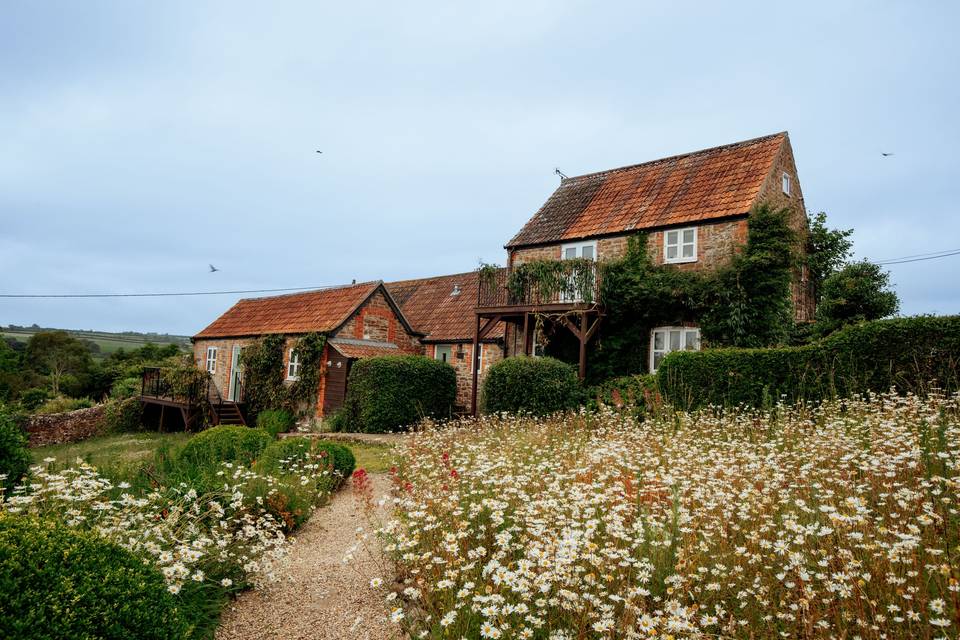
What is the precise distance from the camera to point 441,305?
25.3 meters

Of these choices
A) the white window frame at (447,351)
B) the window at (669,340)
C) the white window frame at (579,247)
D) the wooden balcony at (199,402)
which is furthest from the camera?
the wooden balcony at (199,402)

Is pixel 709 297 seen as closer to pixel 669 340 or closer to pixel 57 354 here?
pixel 669 340

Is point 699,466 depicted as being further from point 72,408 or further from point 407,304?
point 72,408

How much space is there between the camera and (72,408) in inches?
1190

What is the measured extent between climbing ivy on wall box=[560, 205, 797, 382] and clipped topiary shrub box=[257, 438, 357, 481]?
9.65 m

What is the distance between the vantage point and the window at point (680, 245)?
16.3 meters

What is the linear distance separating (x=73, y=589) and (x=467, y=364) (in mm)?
19197

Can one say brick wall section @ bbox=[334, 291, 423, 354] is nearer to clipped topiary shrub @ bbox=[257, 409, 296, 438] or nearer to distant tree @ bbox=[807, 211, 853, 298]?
clipped topiary shrub @ bbox=[257, 409, 296, 438]

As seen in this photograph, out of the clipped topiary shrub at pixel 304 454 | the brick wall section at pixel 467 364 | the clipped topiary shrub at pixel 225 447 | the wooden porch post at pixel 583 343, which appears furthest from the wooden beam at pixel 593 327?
the clipped topiary shrub at pixel 225 447

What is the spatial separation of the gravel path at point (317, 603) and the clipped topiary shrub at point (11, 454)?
104 inches

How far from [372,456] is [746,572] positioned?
10.0 metres

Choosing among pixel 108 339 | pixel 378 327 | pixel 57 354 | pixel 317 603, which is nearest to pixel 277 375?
pixel 378 327

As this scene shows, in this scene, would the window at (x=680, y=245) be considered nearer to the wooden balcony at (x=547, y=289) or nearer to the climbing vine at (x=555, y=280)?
the wooden balcony at (x=547, y=289)

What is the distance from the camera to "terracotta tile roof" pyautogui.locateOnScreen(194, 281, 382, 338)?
2191cm
